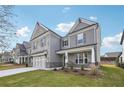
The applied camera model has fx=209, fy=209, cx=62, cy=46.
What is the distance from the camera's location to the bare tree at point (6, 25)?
10695 millimetres

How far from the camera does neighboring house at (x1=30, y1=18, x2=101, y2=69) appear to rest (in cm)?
1504

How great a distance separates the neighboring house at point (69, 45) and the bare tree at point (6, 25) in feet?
17.2

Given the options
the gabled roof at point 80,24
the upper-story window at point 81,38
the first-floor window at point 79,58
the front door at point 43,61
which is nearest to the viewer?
the gabled roof at point 80,24

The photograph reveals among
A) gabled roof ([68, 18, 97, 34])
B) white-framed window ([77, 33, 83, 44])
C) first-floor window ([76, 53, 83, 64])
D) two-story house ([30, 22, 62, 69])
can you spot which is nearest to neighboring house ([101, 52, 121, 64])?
first-floor window ([76, 53, 83, 64])

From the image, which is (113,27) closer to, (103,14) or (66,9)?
(103,14)

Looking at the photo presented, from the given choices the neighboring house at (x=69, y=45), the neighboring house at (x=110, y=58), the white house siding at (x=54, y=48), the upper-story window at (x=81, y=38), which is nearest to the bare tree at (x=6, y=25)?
the neighboring house at (x=69, y=45)

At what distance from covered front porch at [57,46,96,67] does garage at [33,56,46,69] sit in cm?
189

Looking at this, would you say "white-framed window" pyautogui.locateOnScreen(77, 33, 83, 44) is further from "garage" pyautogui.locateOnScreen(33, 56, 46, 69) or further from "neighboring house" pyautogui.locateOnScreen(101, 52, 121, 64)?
"garage" pyautogui.locateOnScreen(33, 56, 46, 69)

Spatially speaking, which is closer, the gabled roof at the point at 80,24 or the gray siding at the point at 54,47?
the gabled roof at the point at 80,24

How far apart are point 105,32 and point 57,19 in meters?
3.05

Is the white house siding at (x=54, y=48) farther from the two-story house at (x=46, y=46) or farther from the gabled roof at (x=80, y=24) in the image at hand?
the gabled roof at (x=80, y=24)
